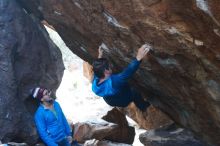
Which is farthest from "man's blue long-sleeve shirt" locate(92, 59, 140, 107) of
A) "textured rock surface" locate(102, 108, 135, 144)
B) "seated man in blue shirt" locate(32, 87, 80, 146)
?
"textured rock surface" locate(102, 108, 135, 144)

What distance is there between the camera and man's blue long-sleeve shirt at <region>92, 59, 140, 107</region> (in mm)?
8039

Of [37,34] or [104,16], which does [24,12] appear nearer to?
[37,34]

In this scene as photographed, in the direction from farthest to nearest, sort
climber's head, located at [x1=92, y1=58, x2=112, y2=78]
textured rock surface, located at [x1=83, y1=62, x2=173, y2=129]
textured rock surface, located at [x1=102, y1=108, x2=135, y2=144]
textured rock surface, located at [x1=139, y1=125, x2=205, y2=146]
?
textured rock surface, located at [x1=83, y1=62, x2=173, y2=129]
textured rock surface, located at [x1=102, y1=108, x2=135, y2=144]
textured rock surface, located at [x1=139, y1=125, x2=205, y2=146]
climber's head, located at [x1=92, y1=58, x2=112, y2=78]

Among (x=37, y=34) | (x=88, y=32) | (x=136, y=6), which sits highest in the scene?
(x=136, y=6)

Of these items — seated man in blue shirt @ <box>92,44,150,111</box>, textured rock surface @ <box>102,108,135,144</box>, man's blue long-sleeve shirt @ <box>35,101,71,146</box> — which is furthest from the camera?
textured rock surface @ <box>102,108,135,144</box>

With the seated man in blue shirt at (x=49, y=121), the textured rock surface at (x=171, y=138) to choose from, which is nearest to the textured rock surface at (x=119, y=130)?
the textured rock surface at (x=171, y=138)

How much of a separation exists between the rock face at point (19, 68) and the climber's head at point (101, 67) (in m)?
2.95

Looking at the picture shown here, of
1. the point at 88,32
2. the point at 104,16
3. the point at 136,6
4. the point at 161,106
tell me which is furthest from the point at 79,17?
the point at 161,106

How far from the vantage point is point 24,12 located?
39.2 ft

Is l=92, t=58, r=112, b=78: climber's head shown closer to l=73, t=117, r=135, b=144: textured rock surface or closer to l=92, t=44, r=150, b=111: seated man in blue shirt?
l=92, t=44, r=150, b=111: seated man in blue shirt

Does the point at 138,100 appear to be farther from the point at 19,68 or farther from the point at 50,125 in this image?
the point at 19,68

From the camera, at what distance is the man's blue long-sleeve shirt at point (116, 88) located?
804 cm

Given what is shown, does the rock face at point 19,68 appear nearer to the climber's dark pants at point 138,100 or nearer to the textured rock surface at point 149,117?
the climber's dark pants at point 138,100

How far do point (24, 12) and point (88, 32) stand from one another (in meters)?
2.99
